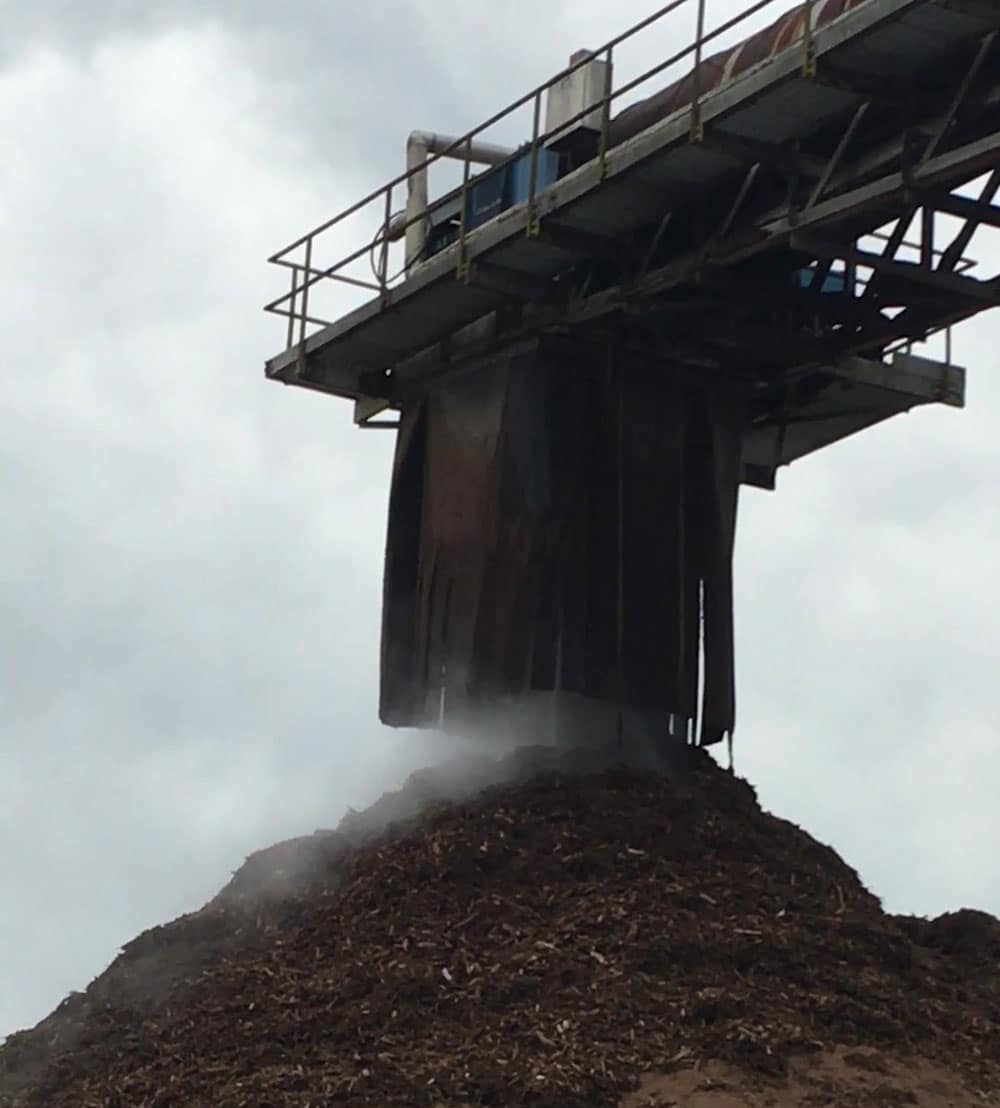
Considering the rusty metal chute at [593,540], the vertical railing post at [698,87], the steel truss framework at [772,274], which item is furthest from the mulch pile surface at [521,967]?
the vertical railing post at [698,87]

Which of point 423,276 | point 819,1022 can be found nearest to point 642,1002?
point 819,1022

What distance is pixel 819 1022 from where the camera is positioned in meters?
18.2

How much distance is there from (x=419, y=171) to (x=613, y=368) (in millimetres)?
3436

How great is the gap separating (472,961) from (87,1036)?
3.75 m

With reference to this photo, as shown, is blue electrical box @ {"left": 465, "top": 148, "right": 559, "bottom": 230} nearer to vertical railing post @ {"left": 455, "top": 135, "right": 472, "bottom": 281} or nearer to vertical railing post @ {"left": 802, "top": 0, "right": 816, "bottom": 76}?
vertical railing post @ {"left": 455, "top": 135, "right": 472, "bottom": 281}

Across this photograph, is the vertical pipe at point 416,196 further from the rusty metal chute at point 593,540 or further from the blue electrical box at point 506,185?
the rusty metal chute at point 593,540

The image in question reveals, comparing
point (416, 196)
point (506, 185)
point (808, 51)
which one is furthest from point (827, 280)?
point (808, 51)

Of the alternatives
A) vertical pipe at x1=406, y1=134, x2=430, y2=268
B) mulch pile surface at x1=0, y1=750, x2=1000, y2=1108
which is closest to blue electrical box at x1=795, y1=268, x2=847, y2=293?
vertical pipe at x1=406, y1=134, x2=430, y2=268

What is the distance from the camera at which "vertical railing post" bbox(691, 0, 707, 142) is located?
64.6 feet

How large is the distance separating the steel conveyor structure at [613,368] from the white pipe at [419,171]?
56 millimetres

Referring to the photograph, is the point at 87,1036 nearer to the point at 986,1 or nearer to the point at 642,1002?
the point at 642,1002

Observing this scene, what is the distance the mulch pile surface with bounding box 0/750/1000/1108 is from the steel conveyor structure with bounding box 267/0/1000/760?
162 cm

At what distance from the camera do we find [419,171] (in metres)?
25.6

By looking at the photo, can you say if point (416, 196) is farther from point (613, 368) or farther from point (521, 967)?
point (521, 967)
